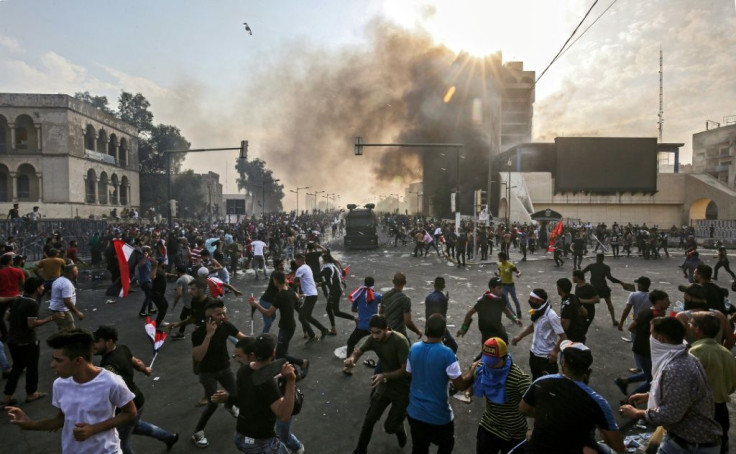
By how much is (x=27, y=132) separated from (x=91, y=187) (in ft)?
21.3

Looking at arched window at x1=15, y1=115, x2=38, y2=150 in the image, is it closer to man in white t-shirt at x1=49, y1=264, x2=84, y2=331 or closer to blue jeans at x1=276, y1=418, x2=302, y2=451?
man in white t-shirt at x1=49, y1=264, x2=84, y2=331

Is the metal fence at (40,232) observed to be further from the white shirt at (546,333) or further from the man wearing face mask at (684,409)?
the man wearing face mask at (684,409)

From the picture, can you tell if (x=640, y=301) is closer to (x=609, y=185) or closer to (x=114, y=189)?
Answer: (x=609, y=185)

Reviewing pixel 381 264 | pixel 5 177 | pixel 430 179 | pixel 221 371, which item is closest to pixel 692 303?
pixel 221 371

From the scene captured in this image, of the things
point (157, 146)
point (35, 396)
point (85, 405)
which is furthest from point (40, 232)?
point (157, 146)

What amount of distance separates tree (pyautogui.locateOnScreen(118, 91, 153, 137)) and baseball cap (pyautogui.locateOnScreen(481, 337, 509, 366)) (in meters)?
65.6

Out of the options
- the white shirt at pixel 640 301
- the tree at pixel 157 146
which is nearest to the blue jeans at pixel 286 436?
the white shirt at pixel 640 301

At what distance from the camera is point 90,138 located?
125 ft

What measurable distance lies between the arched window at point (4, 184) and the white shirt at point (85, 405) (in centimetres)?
4194

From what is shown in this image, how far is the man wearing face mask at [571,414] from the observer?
2.39 m

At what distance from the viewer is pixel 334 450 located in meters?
4.08

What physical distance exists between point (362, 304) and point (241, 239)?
1832 centimetres

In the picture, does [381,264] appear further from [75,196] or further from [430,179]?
[430,179]

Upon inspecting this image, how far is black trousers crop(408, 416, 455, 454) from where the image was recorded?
3195 mm
